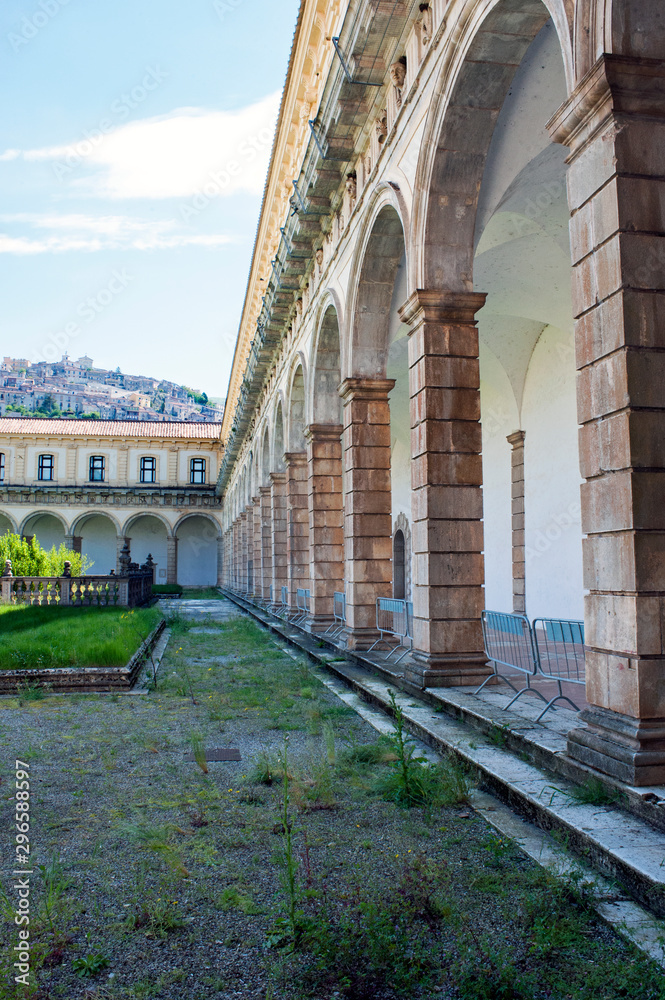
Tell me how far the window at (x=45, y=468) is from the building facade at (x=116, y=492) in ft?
0.20

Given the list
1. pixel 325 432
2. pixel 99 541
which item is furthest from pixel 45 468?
pixel 325 432

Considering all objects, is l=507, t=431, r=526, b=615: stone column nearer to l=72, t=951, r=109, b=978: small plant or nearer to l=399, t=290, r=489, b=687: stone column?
l=399, t=290, r=489, b=687: stone column

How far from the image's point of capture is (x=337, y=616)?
1276cm

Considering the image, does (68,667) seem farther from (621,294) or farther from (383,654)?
(621,294)

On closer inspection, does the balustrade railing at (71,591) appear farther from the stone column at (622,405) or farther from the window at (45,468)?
the window at (45,468)

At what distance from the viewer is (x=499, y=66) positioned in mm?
6684

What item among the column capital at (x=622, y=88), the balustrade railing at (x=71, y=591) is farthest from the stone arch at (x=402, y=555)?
the column capital at (x=622, y=88)

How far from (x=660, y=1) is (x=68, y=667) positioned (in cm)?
873

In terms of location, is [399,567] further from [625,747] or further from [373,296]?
[625,747]

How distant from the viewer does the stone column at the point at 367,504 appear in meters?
10.6

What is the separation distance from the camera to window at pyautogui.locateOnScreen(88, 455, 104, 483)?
49.5 metres

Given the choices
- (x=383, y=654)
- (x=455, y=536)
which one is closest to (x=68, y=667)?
(x=383, y=654)

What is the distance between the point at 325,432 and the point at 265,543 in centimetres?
1050

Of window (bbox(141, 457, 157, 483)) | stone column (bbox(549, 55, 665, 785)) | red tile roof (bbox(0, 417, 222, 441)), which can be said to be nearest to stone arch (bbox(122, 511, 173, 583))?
window (bbox(141, 457, 157, 483))
